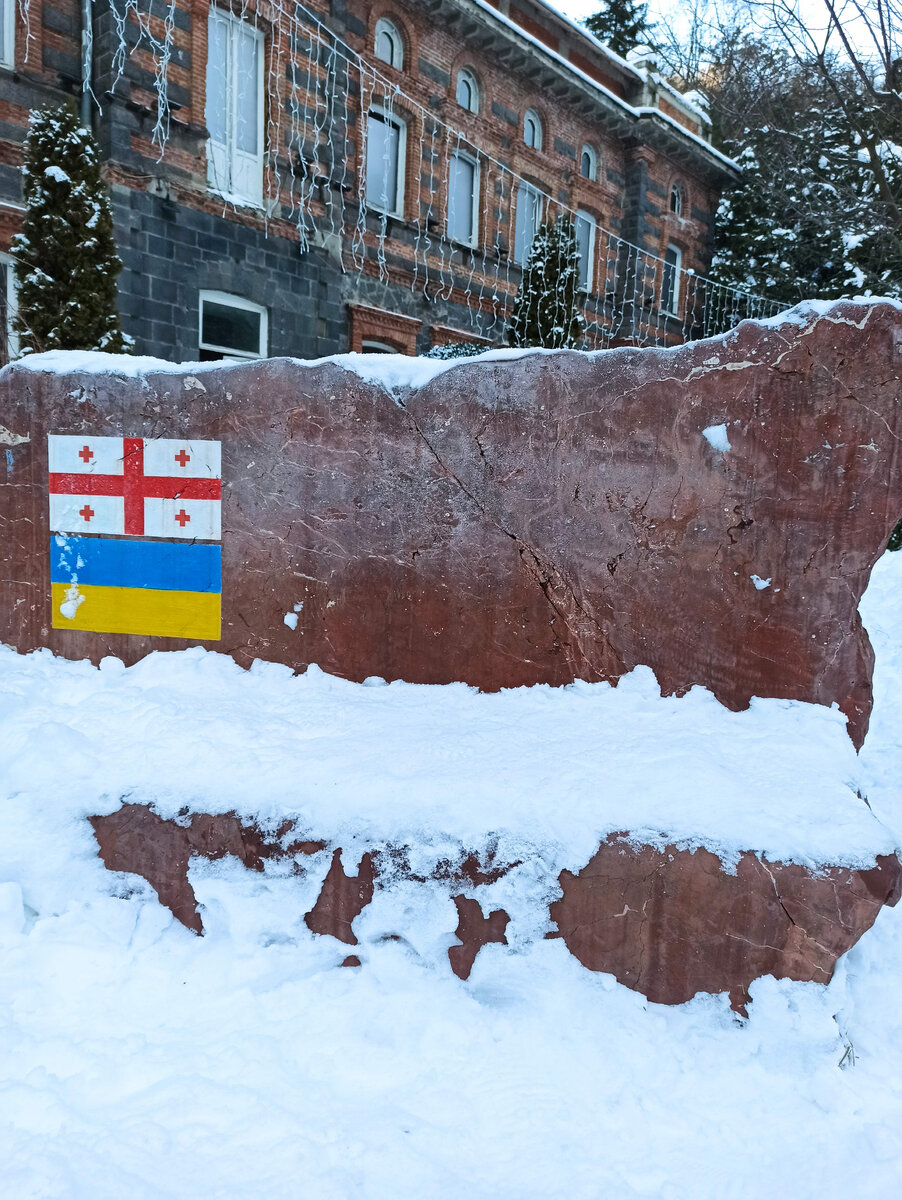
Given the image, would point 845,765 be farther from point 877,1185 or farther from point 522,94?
point 522,94

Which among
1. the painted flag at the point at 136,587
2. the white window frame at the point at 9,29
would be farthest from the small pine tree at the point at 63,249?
the painted flag at the point at 136,587

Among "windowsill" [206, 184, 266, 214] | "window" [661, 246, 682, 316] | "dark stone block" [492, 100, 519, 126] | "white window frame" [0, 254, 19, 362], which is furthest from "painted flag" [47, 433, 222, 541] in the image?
"window" [661, 246, 682, 316]

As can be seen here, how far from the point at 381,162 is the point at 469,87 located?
248 cm

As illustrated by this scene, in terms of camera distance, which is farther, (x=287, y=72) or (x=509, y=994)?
(x=287, y=72)

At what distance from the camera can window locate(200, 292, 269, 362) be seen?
31.4 ft

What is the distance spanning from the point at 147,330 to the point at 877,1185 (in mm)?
9204

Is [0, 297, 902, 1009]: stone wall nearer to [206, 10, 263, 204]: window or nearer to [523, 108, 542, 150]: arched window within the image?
[206, 10, 263, 204]: window

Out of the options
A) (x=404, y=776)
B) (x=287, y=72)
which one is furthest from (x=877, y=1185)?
(x=287, y=72)

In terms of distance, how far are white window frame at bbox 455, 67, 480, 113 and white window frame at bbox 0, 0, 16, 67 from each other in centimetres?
649

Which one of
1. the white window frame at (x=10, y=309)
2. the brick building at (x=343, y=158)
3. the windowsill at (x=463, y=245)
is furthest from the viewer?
the windowsill at (x=463, y=245)

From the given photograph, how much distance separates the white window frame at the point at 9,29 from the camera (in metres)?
7.71

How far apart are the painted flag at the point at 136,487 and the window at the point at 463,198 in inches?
388

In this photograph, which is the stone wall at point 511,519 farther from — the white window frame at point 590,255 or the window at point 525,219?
the white window frame at point 590,255

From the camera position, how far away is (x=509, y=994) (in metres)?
2.47
